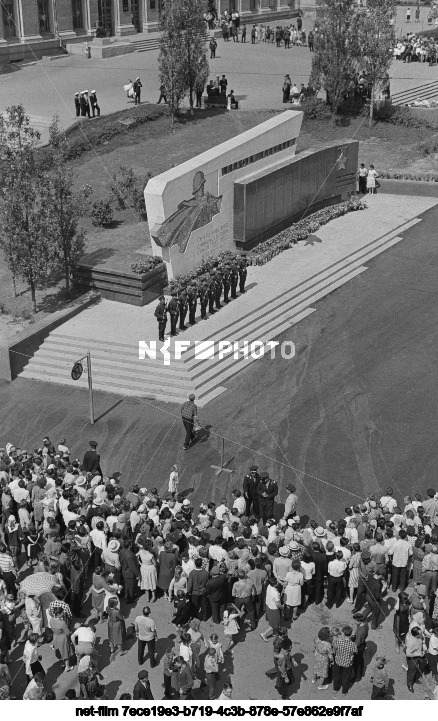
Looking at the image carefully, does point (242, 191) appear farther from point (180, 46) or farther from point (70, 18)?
point (70, 18)

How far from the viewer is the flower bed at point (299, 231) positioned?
102ft

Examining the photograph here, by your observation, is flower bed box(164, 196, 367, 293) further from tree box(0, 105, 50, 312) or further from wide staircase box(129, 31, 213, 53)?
wide staircase box(129, 31, 213, 53)

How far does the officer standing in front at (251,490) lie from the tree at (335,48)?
28685 mm

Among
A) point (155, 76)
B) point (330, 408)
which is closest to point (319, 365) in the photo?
point (330, 408)

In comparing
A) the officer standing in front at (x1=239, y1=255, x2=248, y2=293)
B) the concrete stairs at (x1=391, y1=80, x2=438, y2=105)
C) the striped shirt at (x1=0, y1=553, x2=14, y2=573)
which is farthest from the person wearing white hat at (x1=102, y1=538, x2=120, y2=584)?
the concrete stairs at (x1=391, y1=80, x2=438, y2=105)

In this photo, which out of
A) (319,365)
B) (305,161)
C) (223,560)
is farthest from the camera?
(305,161)

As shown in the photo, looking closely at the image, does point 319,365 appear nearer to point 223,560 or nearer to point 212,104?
point 223,560

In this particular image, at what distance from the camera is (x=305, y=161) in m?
33.4

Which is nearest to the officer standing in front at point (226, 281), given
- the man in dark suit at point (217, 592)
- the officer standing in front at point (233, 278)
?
the officer standing in front at point (233, 278)

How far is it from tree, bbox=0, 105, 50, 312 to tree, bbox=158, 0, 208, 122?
16.6 metres

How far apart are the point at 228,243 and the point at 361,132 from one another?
1633 cm

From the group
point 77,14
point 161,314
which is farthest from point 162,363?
point 77,14

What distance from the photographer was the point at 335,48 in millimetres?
43562

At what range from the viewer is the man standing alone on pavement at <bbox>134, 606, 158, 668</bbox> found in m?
15.0
